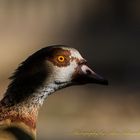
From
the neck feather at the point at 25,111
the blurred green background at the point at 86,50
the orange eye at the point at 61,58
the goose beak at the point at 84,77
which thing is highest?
the orange eye at the point at 61,58

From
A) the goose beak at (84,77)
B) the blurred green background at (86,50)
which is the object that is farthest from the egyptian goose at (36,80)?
the blurred green background at (86,50)

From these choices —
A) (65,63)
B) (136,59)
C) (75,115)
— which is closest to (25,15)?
(136,59)

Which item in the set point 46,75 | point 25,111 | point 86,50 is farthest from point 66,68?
point 86,50

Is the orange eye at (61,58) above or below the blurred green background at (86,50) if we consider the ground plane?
above

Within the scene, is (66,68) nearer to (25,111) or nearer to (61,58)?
(61,58)

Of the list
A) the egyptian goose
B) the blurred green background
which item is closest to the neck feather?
the egyptian goose

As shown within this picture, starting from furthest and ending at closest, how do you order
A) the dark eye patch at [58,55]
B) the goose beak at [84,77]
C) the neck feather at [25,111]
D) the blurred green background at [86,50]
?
1. the blurred green background at [86,50]
2. the goose beak at [84,77]
3. the dark eye patch at [58,55]
4. the neck feather at [25,111]

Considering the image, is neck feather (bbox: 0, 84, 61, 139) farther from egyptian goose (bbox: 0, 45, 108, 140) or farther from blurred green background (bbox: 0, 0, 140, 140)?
blurred green background (bbox: 0, 0, 140, 140)

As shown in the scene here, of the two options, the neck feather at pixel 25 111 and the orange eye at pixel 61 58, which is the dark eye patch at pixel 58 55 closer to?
the orange eye at pixel 61 58
